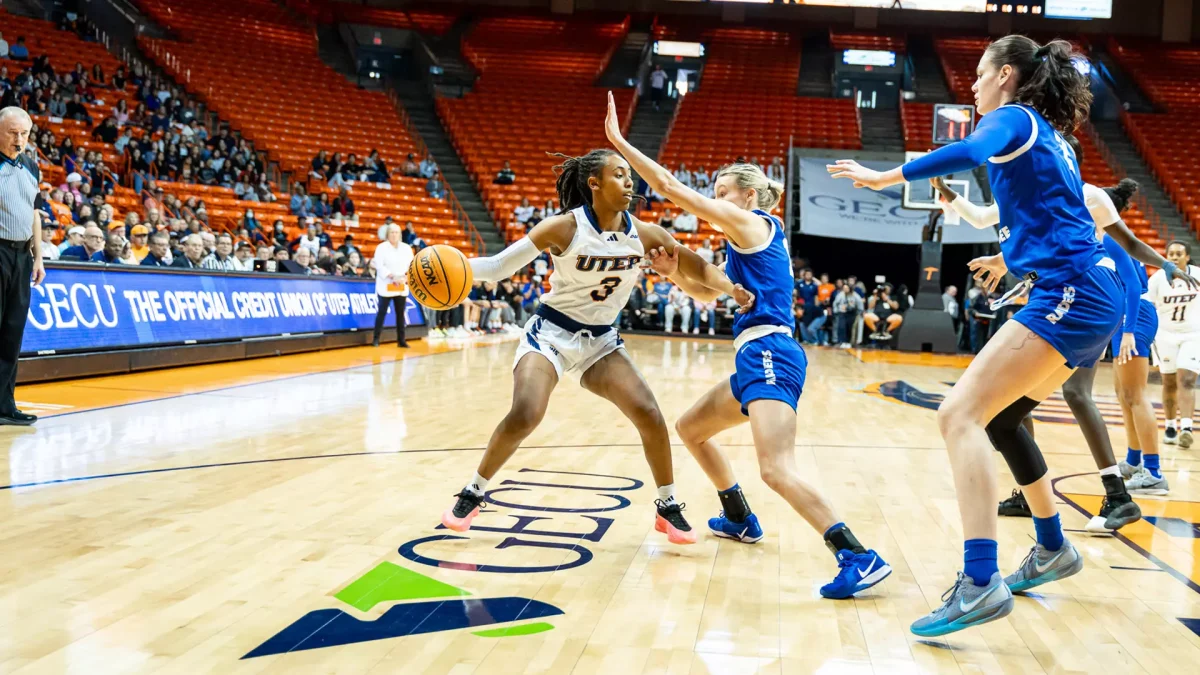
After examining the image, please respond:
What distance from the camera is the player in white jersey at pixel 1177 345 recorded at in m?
Answer: 7.88

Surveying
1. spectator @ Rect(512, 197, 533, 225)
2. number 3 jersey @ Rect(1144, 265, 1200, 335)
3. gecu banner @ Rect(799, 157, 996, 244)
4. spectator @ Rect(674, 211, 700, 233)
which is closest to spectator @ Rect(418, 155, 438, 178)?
spectator @ Rect(512, 197, 533, 225)

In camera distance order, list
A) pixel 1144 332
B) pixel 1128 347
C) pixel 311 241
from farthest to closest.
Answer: pixel 311 241, pixel 1144 332, pixel 1128 347

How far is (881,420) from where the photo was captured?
8883mm

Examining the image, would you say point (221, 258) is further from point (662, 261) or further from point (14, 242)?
point (662, 261)

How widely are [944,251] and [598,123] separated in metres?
10.4

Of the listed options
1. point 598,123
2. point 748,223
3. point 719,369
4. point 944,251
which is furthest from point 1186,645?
point 598,123

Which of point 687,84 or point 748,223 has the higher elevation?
point 687,84

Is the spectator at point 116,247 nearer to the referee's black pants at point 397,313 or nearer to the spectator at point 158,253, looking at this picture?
the spectator at point 158,253

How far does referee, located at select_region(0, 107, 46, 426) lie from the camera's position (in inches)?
248

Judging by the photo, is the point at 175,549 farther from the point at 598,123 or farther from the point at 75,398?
the point at 598,123

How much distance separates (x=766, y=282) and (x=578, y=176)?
1.05m

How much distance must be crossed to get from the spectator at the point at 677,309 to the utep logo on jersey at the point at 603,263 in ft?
56.8

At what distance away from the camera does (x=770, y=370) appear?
3.81m

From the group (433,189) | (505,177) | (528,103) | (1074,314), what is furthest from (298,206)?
(1074,314)
